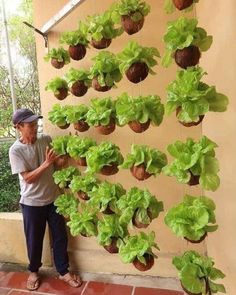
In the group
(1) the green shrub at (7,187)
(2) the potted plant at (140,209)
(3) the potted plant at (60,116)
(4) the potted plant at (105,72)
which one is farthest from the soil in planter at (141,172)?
(1) the green shrub at (7,187)

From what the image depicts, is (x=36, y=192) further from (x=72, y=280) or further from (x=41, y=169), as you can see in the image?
(x=72, y=280)

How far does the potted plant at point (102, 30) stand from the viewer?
1.68 metres

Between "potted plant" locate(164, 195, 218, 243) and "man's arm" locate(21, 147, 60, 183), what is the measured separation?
4.00 feet

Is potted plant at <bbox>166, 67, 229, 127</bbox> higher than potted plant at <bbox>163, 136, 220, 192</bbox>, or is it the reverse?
potted plant at <bbox>166, 67, 229, 127</bbox>

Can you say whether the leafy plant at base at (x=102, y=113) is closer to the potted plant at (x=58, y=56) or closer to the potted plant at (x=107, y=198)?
the potted plant at (x=107, y=198)

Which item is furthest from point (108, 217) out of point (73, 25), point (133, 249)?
point (73, 25)

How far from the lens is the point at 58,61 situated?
7.09 feet

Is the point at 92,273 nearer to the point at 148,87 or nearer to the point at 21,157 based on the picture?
the point at 21,157

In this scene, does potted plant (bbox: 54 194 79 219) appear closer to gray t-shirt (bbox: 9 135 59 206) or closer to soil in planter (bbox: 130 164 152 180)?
gray t-shirt (bbox: 9 135 59 206)

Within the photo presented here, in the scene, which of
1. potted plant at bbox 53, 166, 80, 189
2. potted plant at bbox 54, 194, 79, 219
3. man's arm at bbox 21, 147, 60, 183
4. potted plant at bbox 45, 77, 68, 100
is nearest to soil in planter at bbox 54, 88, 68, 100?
potted plant at bbox 45, 77, 68, 100

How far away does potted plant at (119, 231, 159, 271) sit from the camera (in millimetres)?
1473

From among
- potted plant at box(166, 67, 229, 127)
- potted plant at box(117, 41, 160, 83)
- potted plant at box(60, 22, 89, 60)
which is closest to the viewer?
potted plant at box(166, 67, 229, 127)

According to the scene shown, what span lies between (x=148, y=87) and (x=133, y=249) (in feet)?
4.07

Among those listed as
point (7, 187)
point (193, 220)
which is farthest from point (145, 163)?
point (7, 187)
